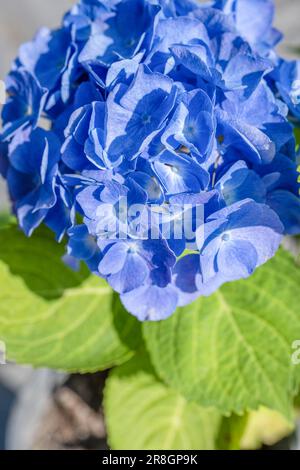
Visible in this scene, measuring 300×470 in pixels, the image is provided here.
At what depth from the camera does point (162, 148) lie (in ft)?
2.14

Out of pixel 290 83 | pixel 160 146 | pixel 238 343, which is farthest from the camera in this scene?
pixel 238 343

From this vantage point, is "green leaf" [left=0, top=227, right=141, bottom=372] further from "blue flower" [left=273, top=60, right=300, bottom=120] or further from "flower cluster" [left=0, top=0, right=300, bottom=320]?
"blue flower" [left=273, top=60, right=300, bottom=120]

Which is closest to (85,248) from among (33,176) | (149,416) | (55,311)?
(33,176)

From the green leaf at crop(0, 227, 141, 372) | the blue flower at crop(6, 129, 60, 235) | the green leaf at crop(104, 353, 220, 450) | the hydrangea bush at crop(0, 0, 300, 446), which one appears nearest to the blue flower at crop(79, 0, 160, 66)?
the hydrangea bush at crop(0, 0, 300, 446)

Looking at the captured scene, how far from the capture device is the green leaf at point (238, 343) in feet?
2.86

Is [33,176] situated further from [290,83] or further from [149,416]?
[149,416]

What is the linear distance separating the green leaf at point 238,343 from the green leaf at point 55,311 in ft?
0.29

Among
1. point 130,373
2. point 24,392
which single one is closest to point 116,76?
point 130,373

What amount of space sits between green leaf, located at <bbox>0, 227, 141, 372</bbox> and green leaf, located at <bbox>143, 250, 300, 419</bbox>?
88mm

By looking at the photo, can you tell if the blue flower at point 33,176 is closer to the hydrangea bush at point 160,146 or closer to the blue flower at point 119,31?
the hydrangea bush at point 160,146

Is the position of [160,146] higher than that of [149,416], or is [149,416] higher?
[160,146]

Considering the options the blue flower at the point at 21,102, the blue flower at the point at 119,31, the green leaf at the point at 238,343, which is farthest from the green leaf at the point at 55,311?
the blue flower at the point at 119,31

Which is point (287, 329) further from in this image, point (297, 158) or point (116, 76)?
point (116, 76)

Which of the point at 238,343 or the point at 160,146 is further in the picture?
the point at 238,343
